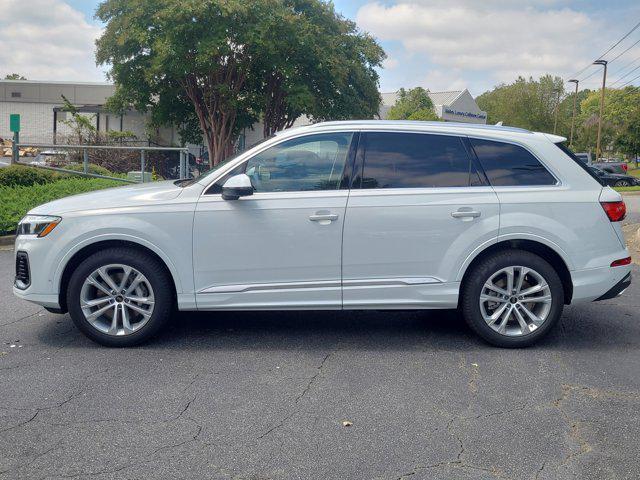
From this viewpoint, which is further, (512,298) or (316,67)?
(316,67)

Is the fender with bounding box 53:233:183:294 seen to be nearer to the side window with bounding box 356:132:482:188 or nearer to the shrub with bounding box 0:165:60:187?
the side window with bounding box 356:132:482:188

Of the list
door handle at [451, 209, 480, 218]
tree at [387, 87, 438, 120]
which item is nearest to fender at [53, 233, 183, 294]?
door handle at [451, 209, 480, 218]

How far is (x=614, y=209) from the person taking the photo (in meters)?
5.36

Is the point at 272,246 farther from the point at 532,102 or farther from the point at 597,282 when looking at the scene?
the point at 532,102

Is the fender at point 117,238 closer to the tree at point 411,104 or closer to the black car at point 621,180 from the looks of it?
the black car at point 621,180

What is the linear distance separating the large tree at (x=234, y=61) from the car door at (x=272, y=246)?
73.3 ft

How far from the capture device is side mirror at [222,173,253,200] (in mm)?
5121

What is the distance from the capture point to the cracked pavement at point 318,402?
3465 mm

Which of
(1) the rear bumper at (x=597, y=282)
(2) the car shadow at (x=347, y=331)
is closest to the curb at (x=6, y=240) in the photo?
(2) the car shadow at (x=347, y=331)

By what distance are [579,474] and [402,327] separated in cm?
278

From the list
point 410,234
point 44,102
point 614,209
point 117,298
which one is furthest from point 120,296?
point 44,102

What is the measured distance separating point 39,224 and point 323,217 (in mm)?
2320

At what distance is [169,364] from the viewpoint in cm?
497

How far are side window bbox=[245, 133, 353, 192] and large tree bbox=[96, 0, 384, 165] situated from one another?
22046 mm
